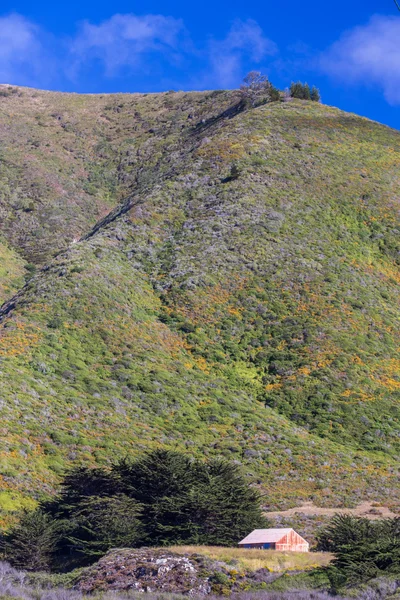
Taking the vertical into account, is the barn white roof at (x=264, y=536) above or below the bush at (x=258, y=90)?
below

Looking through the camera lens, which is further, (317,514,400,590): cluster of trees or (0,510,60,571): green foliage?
(0,510,60,571): green foliage

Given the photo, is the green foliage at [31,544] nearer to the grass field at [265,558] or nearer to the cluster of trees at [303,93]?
the grass field at [265,558]

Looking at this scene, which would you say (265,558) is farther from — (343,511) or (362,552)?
(343,511)

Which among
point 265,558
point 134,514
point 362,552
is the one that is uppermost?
point 134,514

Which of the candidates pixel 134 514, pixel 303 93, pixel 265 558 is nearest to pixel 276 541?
pixel 265 558

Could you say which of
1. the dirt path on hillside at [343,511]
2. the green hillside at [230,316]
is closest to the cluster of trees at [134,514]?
the green hillside at [230,316]

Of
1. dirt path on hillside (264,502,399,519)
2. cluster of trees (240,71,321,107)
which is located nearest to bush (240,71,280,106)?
cluster of trees (240,71,321,107)

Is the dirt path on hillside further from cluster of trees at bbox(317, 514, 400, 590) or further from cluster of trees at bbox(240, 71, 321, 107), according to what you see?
cluster of trees at bbox(240, 71, 321, 107)
